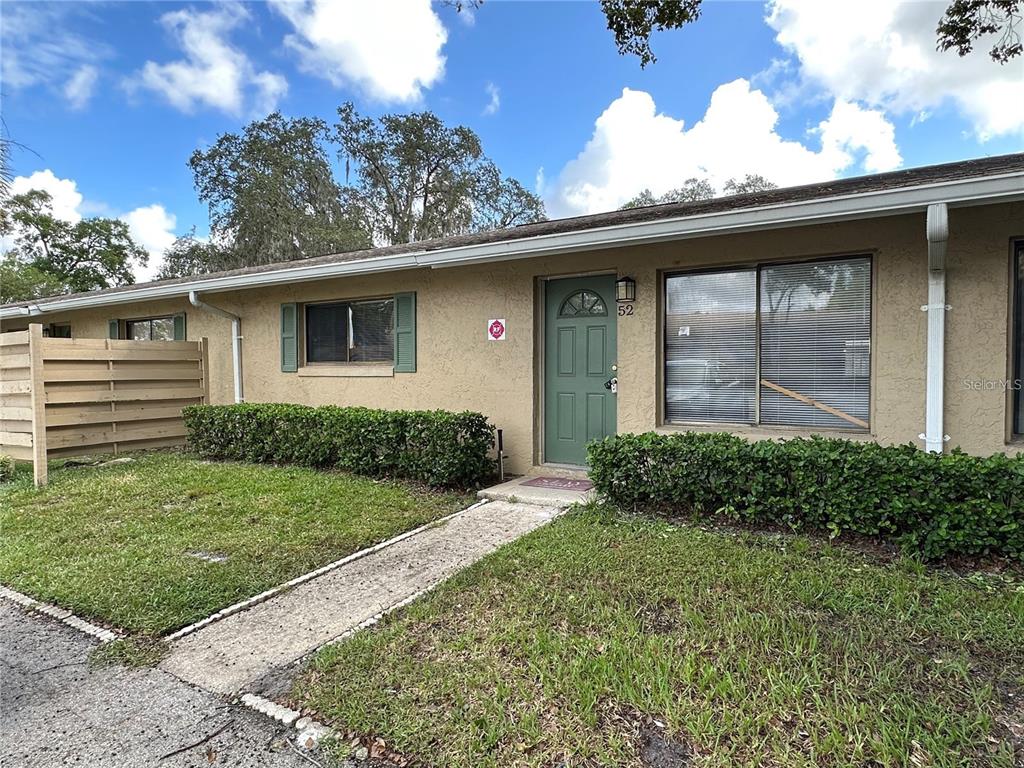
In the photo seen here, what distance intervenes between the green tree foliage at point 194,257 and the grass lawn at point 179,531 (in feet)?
69.3

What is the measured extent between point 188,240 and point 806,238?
28223mm

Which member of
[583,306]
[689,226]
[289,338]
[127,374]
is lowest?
[127,374]

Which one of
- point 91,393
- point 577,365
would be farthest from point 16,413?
point 577,365

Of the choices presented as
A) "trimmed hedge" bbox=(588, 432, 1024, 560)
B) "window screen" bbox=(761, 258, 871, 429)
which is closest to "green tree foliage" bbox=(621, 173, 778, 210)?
"window screen" bbox=(761, 258, 871, 429)

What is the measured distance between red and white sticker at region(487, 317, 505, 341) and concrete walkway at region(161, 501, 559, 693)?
8.00 ft

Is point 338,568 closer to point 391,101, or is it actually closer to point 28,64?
point 28,64

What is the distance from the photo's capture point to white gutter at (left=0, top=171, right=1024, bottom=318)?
3.65 metres

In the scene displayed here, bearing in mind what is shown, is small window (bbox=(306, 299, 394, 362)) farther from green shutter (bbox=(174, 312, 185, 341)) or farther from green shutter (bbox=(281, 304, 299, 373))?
green shutter (bbox=(174, 312, 185, 341))

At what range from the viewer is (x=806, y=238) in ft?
15.8

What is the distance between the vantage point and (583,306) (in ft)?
20.0

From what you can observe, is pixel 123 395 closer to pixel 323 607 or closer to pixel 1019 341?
pixel 323 607

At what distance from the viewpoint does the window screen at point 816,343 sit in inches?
187

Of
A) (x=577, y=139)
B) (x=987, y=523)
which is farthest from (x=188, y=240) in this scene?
(x=987, y=523)

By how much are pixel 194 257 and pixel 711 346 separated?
27113 mm
